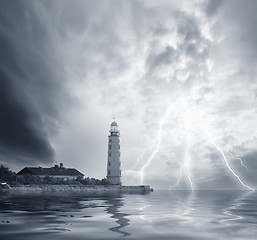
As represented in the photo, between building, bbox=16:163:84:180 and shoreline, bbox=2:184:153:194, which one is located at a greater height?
building, bbox=16:163:84:180

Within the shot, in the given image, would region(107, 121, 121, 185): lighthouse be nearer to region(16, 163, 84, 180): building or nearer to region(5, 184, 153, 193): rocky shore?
region(5, 184, 153, 193): rocky shore

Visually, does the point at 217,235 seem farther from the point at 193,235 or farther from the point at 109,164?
the point at 109,164

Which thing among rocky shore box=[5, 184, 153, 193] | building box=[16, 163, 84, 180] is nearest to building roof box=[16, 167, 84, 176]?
building box=[16, 163, 84, 180]

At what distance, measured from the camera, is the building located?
95588mm

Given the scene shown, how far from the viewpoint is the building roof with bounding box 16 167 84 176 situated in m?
95.9

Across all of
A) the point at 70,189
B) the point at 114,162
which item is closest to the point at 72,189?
the point at 70,189

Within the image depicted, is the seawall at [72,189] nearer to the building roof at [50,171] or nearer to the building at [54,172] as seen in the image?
the building at [54,172]

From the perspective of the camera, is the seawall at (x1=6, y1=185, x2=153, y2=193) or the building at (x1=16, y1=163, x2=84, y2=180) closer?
the seawall at (x1=6, y1=185, x2=153, y2=193)

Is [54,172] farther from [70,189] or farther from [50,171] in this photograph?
[70,189]

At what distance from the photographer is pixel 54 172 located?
97.8 metres

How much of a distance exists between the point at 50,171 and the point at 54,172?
1205 mm

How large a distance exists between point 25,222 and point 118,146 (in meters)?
77.7

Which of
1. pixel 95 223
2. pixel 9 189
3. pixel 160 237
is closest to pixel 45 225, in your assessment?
pixel 95 223

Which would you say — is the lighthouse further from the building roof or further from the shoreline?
the building roof
